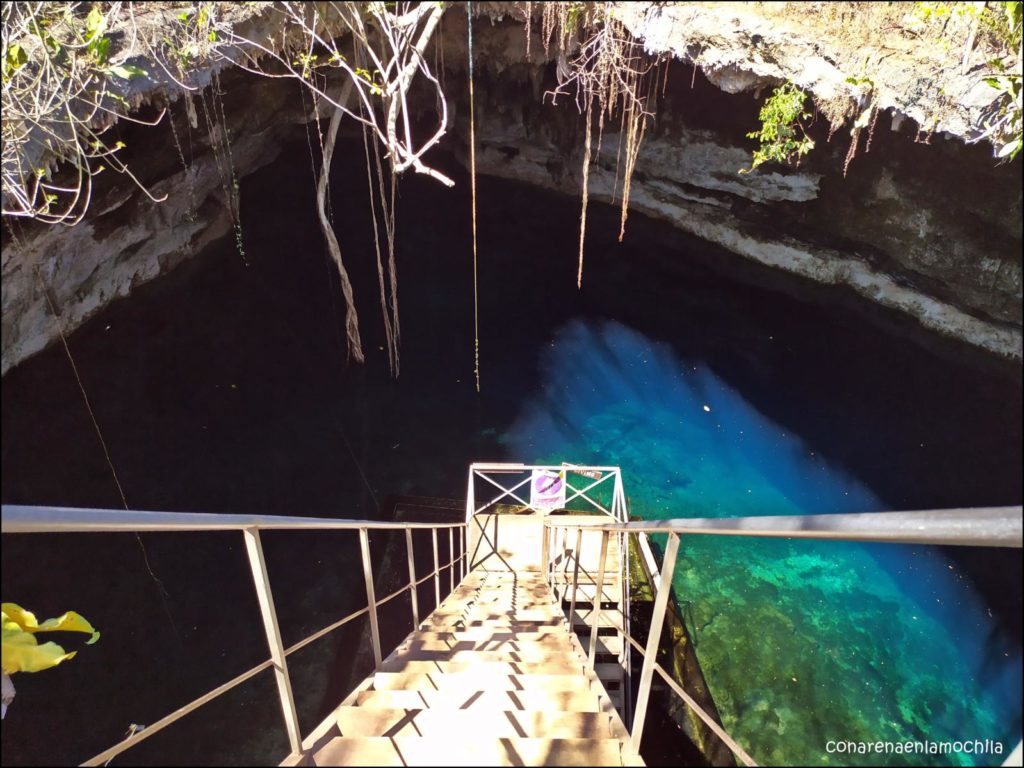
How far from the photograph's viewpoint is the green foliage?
7242mm

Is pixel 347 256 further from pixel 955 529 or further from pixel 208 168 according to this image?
pixel 955 529

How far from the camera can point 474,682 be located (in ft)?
7.43

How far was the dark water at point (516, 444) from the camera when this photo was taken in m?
5.86

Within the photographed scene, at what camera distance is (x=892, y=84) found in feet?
21.3

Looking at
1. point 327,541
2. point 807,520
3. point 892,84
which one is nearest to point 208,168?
point 327,541

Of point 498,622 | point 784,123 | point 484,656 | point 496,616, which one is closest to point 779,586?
point 496,616

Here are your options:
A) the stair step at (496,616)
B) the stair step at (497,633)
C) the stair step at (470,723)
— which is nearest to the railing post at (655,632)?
the stair step at (470,723)

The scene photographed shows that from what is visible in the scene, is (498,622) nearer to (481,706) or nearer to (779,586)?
(481,706)

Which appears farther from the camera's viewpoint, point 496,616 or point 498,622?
point 496,616

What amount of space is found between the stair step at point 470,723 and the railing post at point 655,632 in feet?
0.60

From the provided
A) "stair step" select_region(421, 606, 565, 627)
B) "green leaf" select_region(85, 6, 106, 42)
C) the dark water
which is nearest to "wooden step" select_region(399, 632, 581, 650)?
"stair step" select_region(421, 606, 565, 627)

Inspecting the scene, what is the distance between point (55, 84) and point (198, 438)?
4.23 metres

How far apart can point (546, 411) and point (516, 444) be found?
0.76 m

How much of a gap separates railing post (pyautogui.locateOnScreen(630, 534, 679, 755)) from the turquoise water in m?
4.91
